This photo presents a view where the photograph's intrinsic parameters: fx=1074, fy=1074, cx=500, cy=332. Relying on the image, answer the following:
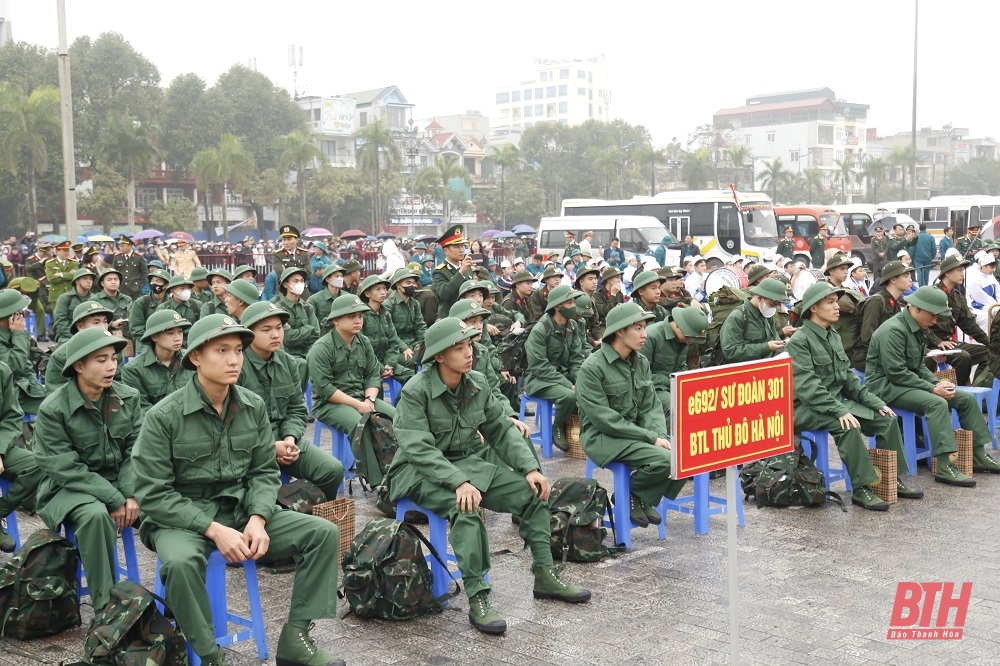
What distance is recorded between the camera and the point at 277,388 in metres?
6.98

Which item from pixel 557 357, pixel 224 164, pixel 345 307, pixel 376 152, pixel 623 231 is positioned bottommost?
pixel 557 357

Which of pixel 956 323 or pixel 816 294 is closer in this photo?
pixel 816 294

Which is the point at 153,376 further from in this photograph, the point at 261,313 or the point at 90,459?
the point at 90,459

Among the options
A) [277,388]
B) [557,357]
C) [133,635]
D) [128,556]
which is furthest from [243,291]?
[133,635]

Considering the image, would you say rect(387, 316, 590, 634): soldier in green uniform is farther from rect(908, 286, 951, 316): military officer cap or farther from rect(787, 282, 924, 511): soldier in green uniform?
rect(908, 286, 951, 316): military officer cap

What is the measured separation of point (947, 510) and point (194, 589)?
5507mm

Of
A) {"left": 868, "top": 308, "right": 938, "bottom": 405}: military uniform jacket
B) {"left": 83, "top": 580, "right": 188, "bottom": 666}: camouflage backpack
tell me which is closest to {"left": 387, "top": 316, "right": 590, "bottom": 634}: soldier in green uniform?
{"left": 83, "top": 580, "right": 188, "bottom": 666}: camouflage backpack

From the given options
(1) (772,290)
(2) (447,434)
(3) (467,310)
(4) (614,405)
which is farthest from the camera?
(1) (772,290)

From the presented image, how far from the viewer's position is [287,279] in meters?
10.9

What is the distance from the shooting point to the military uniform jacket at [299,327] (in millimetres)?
10727

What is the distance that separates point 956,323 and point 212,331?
7.86 metres

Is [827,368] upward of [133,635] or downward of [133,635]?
upward

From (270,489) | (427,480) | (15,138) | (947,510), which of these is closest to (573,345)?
(947,510)

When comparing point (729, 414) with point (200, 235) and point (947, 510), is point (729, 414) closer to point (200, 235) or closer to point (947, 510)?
point (947, 510)
